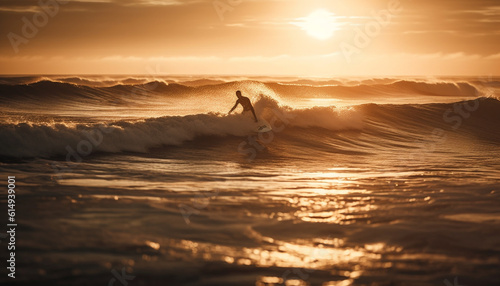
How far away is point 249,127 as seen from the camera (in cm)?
1870

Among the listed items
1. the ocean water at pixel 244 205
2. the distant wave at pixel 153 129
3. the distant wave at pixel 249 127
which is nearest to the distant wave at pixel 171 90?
the distant wave at pixel 153 129

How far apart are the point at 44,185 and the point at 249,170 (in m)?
4.55

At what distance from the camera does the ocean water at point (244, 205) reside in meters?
5.39

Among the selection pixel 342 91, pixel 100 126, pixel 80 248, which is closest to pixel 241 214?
pixel 80 248

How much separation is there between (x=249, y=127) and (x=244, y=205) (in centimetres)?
1064

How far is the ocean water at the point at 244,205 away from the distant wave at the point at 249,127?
0.23 ft

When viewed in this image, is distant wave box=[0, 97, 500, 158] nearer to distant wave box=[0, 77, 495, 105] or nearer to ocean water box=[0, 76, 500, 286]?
ocean water box=[0, 76, 500, 286]

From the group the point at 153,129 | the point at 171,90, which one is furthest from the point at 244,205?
the point at 171,90

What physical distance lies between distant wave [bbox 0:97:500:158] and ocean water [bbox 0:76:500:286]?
7cm

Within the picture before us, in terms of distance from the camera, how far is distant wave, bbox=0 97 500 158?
44.7 ft

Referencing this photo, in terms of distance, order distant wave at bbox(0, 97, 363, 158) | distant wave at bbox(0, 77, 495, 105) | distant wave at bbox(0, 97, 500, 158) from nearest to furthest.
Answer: distant wave at bbox(0, 97, 363, 158)
distant wave at bbox(0, 97, 500, 158)
distant wave at bbox(0, 77, 495, 105)

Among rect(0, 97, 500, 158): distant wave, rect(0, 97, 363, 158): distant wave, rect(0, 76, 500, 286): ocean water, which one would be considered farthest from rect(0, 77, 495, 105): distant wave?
rect(0, 76, 500, 286): ocean water

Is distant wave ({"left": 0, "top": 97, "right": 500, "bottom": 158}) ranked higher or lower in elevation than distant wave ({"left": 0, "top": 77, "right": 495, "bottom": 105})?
lower

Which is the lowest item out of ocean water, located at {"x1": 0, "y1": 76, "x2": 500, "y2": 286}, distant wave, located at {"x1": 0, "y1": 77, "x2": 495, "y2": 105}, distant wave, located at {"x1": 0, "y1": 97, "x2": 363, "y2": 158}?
ocean water, located at {"x1": 0, "y1": 76, "x2": 500, "y2": 286}
